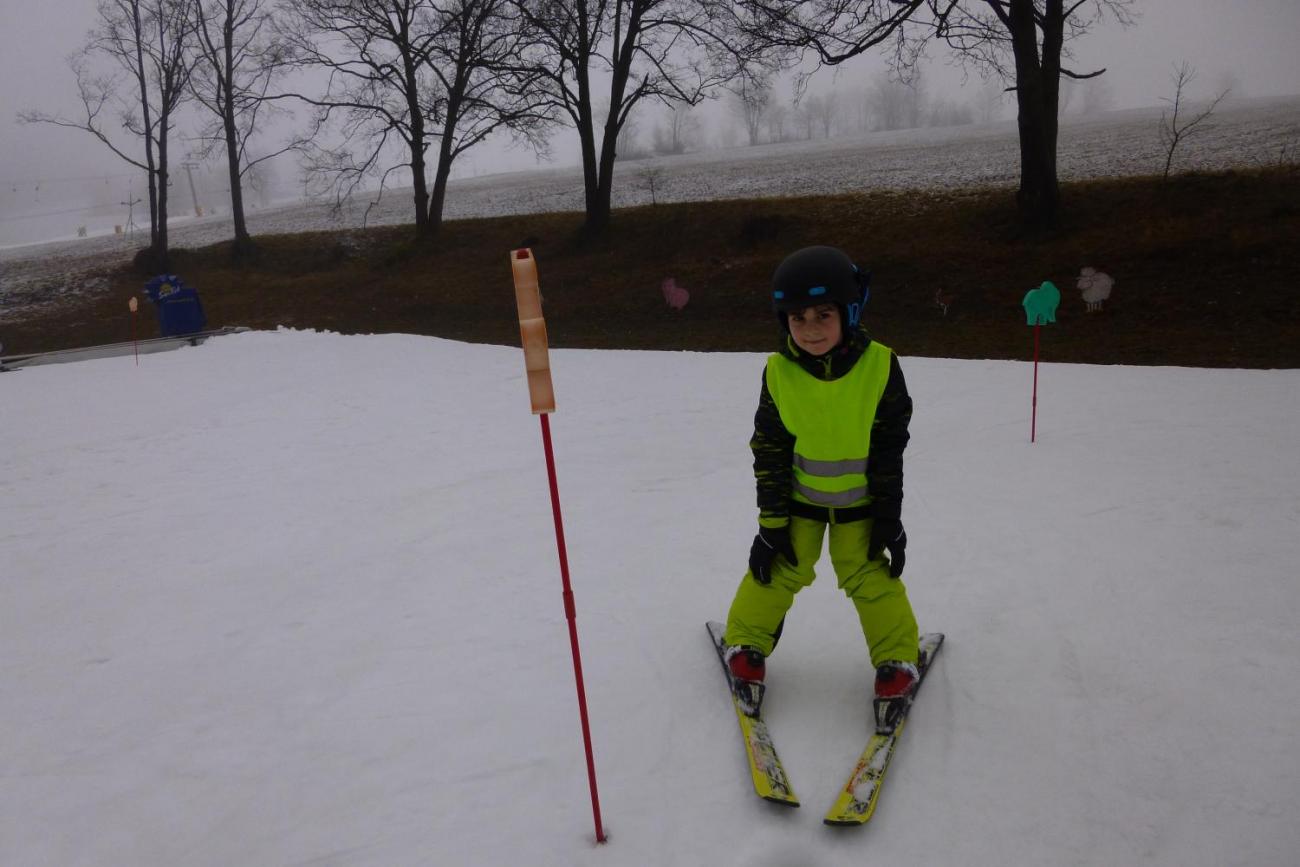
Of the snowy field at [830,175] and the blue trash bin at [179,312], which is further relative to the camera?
the snowy field at [830,175]

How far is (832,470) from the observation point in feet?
9.38

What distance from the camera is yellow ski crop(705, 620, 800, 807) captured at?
2.54m

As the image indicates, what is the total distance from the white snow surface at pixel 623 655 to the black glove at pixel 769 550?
1.93 ft

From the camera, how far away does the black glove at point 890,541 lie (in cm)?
283

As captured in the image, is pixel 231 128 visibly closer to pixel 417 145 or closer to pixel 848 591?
pixel 417 145

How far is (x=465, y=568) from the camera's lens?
4594 millimetres

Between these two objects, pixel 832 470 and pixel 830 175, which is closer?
pixel 832 470

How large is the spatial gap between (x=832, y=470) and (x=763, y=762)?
108cm

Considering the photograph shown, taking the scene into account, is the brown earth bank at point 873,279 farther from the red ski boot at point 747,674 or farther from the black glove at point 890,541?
the red ski boot at point 747,674

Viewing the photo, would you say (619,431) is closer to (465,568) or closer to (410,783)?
Answer: (465,568)

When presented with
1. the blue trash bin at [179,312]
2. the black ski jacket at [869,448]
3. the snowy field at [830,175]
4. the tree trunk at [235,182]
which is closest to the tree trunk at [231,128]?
the tree trunk at [235,182]

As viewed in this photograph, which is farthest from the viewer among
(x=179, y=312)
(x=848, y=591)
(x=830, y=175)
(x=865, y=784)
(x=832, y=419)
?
(x=830, y=175)

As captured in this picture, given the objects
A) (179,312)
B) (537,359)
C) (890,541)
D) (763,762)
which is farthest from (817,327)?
(179,312)

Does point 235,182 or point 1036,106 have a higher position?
point 235,182
